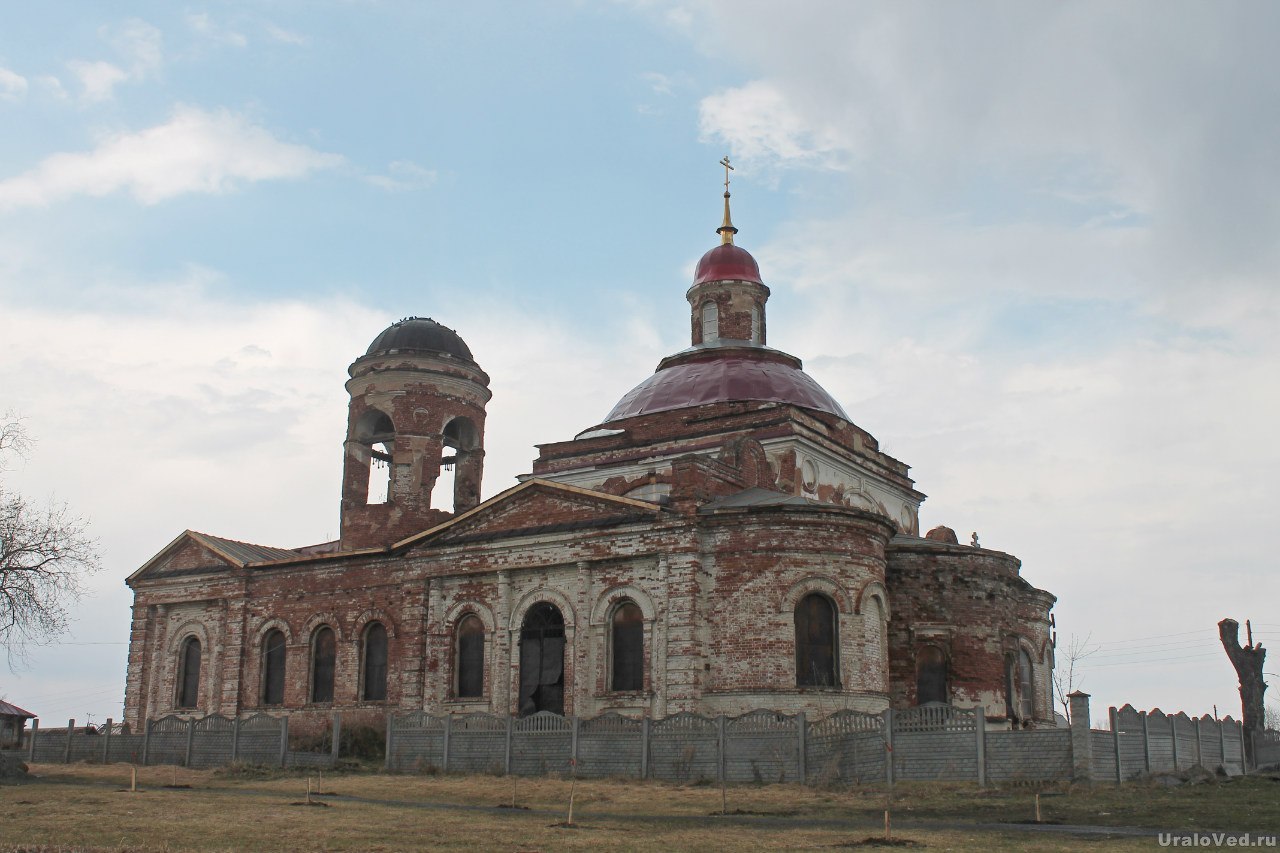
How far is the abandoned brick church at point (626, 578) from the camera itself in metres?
24.6

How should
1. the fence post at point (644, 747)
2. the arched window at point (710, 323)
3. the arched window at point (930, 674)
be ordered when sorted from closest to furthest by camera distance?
the fence post at point (644, 747), the arched window at point (930, 674), the arched window at point (710, 323)

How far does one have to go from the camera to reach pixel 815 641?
80.4 ft

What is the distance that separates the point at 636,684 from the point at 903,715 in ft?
24.0

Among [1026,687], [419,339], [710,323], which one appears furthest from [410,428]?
[1026,687]

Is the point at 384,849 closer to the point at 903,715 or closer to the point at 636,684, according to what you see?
the point at 903,715

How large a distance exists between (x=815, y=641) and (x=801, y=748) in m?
4.01

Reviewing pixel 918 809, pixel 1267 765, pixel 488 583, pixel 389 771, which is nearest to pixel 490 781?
pixel 389 771

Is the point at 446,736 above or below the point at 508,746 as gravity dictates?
above

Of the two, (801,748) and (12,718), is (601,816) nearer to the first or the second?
(801,748)

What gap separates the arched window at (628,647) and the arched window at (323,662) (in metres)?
8.57

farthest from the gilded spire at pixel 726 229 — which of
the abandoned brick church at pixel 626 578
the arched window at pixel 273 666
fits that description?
the arched window at pixel 273 666

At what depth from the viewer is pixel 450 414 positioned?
3369 centimetres

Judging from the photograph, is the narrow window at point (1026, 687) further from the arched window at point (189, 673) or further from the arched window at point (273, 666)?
the arched window at point (189, 673)

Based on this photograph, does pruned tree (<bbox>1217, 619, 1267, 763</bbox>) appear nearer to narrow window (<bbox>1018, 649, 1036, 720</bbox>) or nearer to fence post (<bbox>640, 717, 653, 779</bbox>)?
narrow window (<bbox>1018, 649, 1036, 720</bbox>)
